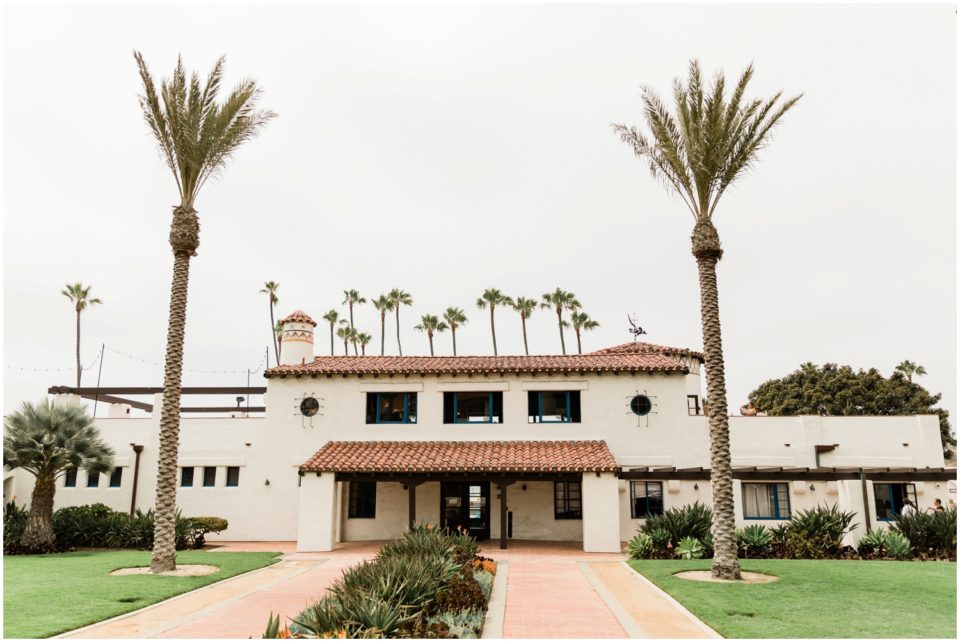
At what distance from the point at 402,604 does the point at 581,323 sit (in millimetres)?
50897

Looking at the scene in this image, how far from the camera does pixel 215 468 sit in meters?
26.0

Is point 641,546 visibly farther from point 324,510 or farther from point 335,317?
point 335,317

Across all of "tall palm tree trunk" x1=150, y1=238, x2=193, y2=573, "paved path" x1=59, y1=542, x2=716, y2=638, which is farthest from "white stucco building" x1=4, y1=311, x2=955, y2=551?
"tall palm tree trunk" x1=150, y1=238, x2=193, y2=573

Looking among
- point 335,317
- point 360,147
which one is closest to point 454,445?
point 360,147

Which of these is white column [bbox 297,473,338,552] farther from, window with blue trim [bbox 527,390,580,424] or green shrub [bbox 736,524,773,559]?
green shrub [bbox 736,524,773,559]

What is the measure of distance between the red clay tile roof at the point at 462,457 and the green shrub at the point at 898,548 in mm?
7703

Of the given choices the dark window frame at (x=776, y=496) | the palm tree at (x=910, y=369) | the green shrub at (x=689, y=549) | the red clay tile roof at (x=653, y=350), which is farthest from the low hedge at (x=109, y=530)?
the palm tree at (x=910, y=369)

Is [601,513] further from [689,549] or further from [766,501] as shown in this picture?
[766,501]

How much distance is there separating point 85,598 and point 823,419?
81.2 ft

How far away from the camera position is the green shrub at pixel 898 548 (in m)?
17.7

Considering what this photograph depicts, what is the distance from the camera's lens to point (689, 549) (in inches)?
699

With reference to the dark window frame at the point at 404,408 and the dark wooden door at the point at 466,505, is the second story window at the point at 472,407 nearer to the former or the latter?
the dark window frame at the point at 404,408

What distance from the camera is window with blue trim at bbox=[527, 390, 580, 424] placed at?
997 inches

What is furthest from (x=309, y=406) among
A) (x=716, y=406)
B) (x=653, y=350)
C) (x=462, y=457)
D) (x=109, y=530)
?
(x=716, y=406)
